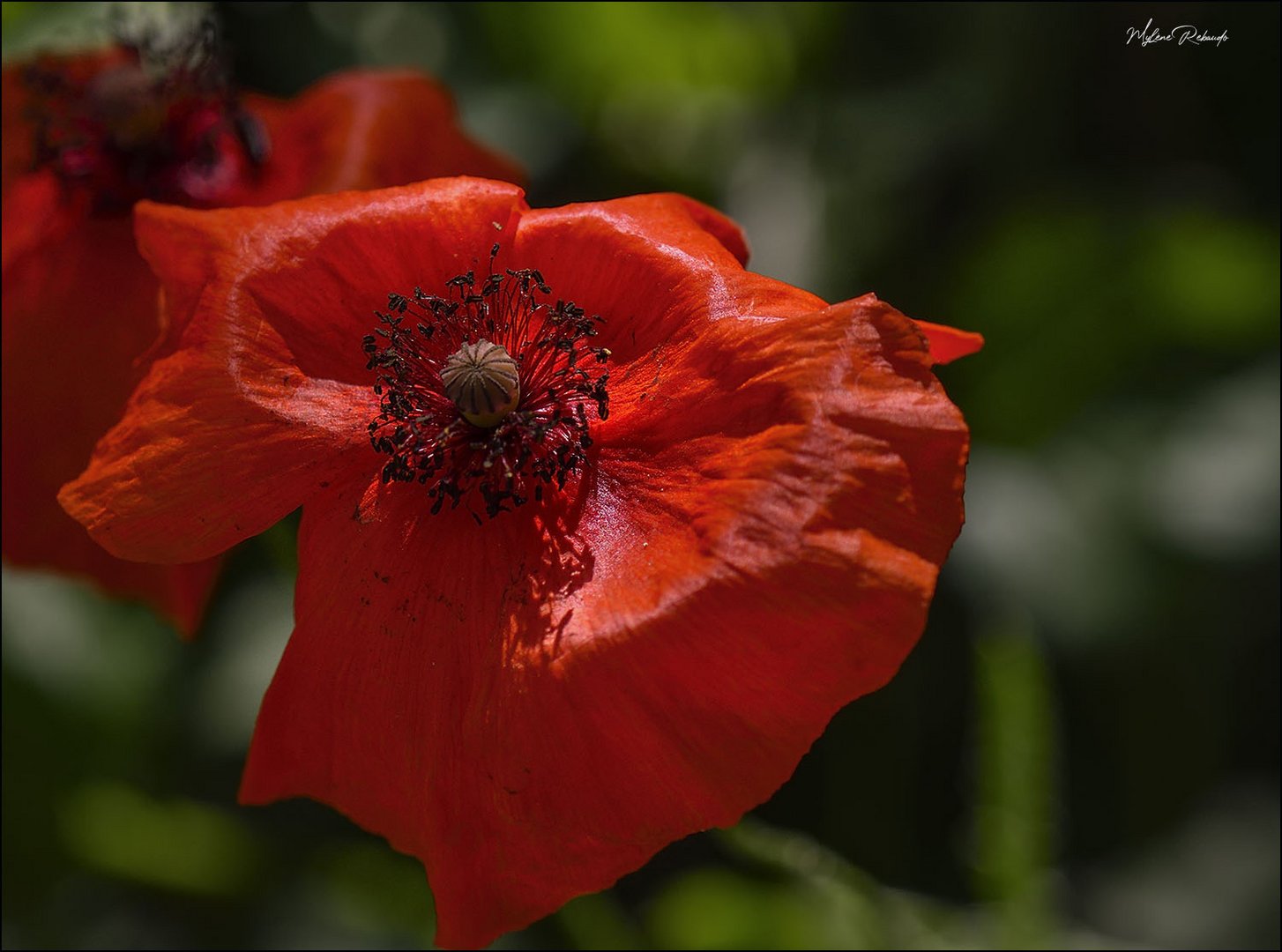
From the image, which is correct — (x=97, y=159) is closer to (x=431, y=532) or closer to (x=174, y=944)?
(x=431, y=532)

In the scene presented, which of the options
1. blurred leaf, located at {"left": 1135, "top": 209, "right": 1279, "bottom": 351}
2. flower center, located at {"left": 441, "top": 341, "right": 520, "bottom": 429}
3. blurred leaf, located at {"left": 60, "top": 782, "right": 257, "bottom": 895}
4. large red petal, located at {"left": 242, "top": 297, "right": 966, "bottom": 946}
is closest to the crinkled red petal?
large red petal, located at {"left": 242, "top": 297, "right": 966, "bottom": 946}

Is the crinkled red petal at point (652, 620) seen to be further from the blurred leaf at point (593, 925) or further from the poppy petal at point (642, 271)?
the blurred leaf at point (593, 925)

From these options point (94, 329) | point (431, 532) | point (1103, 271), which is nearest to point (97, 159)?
point (94, 329)

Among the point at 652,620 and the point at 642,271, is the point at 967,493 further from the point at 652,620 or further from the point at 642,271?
the point at 652,620

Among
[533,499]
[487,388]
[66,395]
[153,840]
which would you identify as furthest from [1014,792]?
[153,840]

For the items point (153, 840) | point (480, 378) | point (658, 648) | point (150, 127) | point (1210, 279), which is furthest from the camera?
point (1210, 279)

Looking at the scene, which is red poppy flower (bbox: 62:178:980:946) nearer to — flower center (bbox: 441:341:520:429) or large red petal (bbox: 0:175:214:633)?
flower center (bbox: 441:341:520:429)
